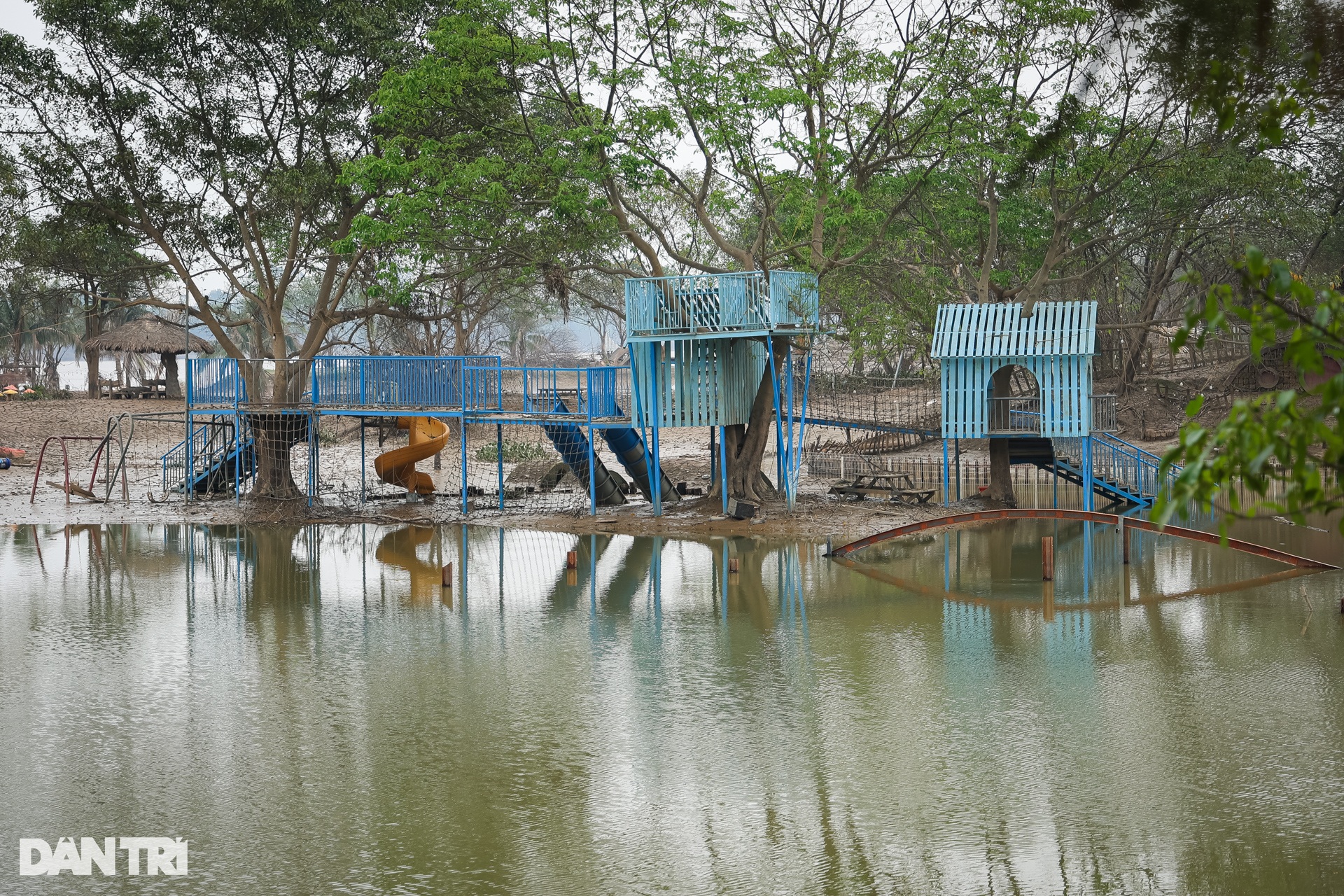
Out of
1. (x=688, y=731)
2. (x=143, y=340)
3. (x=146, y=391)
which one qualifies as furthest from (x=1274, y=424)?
(x=143, y=340)

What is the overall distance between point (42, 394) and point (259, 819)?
42.5 metres

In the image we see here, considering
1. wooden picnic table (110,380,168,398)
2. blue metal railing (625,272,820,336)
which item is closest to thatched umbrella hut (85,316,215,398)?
wooden picnic table (110,380,168,398)

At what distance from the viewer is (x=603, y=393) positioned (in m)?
25.4

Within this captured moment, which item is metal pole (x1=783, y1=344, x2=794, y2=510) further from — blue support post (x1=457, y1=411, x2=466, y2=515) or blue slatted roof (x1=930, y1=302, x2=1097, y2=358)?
blue support post (x1=457, y1=411, x2=466, y2=515)

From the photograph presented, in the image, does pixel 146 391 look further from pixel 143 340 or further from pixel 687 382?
pixel 687 382

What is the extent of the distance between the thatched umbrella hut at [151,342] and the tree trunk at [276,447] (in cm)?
1936

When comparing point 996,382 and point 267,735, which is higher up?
point 996,382

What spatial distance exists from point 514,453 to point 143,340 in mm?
18136

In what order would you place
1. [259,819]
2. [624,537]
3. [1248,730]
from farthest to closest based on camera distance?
[624,537] < [1248,730] < [259,819]

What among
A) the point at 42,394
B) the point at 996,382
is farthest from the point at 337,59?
the point at 42,394

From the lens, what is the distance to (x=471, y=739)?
32.7 feet

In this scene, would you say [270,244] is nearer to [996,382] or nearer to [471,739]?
[996,382]
